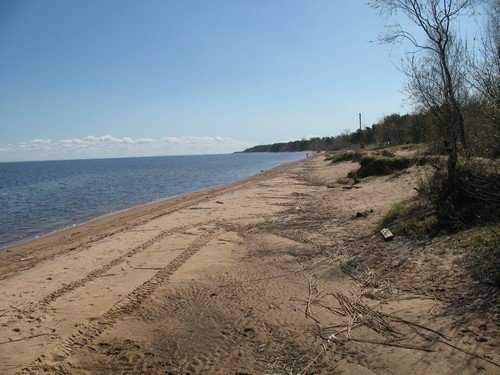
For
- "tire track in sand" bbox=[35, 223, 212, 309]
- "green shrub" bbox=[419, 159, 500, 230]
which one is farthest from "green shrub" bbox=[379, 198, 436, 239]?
"tire track in sand" bbox=[35, 223, 212, 309]

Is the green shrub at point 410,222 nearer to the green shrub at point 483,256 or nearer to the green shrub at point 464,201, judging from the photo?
the green shrub at point 464,201

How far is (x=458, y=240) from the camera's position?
680 centimetres

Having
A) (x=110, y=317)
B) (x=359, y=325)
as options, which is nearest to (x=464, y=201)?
(x=359, y=325)

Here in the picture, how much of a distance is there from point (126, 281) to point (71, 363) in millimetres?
2666

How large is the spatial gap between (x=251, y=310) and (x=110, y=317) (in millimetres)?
2034

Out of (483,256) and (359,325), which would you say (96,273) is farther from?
(483,256)

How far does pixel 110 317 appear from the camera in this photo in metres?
5.32

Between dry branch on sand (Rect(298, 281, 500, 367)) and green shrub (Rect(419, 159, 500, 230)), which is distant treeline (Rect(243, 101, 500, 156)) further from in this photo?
dry branch on sand (Rect(298, 281, 500, 367))

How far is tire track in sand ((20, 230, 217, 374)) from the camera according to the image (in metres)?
4.36

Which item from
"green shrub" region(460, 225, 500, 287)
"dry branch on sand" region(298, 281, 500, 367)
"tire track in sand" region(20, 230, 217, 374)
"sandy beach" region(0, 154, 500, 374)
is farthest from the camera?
"green shrub" region(460, 225, 500, 287)

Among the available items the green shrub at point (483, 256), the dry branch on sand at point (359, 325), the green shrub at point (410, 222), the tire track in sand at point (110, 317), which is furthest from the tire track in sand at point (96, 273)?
the green shrub at point (483, 256)

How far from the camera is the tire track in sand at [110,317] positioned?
436 centimetres

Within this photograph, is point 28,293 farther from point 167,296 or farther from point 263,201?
point 263,201

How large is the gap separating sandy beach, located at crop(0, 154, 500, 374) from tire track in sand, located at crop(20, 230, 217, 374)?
22mm
